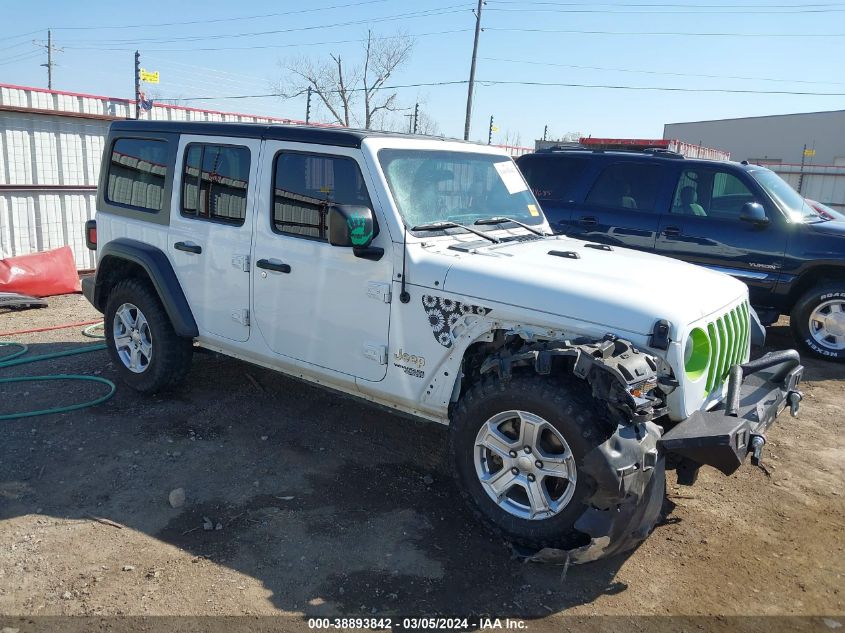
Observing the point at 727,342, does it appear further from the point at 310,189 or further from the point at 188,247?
the point at 188,247

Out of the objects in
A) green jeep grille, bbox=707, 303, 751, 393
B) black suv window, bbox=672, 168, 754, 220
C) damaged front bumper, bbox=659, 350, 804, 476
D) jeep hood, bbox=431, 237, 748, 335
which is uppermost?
black suv window, bbox=672, 168, 754, 220

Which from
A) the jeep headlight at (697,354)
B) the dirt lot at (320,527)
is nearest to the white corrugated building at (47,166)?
the dirt lot at (320,527)

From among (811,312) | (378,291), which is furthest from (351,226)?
(811,312)

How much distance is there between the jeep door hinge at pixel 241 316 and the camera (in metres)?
4.73

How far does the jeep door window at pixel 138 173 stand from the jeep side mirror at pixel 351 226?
6.84 feet

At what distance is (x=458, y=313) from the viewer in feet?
12.2

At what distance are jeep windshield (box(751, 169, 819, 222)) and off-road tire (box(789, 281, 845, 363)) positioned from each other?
0.78 m

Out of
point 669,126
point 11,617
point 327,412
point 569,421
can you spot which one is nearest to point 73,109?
point 327,412

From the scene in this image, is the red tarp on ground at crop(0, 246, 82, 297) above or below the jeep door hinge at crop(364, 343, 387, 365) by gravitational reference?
below

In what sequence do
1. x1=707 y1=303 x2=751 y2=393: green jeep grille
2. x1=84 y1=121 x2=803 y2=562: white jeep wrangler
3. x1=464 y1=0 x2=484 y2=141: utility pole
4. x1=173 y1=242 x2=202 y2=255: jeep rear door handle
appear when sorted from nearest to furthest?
1. x1=84 y1=121 x2=803 y2=562: white jeep wrangler
2. x1=707 y1=303 x2=751 y2=393: green jeep grille
3. x1=173 y1=242 x2=202 y2=255: jeep rear door handle
4. x1=464 y1=0 x2=484 y2=141: utility pole

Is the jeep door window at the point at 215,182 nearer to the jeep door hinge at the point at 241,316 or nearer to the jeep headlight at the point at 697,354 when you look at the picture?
the jeep door hinge at the point at 241,316

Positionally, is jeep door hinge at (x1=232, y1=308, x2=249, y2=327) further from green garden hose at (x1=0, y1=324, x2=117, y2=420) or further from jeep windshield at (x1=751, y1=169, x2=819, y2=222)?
jeep windshield at (x1=751, y1=169, x2=819, y2=222)

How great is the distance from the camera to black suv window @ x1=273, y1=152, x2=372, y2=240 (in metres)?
4.17

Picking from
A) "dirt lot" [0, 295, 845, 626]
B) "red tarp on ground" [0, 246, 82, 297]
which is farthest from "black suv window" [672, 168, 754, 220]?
"red tarp on ground" [0, 246, 82, 297]
